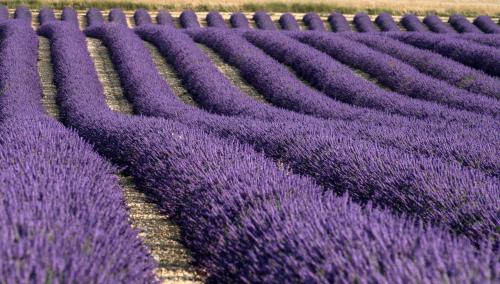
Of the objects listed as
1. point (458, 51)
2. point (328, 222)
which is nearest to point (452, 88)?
point (458, 51)

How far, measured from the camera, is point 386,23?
31.5 m

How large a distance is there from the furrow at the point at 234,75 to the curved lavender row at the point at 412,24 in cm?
1499

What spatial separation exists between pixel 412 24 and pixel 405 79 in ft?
62.7

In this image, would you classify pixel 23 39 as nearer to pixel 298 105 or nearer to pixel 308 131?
pixel 298 105

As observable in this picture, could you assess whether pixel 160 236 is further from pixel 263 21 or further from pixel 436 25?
pixel 436 25

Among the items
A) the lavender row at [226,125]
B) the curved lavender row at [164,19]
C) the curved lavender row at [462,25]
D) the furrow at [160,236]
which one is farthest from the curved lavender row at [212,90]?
the curved lavender row at [462,25]

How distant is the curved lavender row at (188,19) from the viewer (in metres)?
30.6

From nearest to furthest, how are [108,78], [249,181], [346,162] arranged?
[249,181]
[346,162]
[108,78]

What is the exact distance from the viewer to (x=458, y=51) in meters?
16.1

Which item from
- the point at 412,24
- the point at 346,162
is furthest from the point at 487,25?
the point at 346,162

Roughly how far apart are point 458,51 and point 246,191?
1365 cm

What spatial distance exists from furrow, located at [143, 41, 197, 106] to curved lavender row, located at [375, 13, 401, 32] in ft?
Answer: 49.0

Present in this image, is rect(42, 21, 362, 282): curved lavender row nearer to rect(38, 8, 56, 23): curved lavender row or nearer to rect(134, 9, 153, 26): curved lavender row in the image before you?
rect(38, 8, 56, 23): curved lavender row

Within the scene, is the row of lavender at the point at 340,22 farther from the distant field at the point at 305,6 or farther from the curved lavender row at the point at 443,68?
the curved lavender row at the point at 443,68
